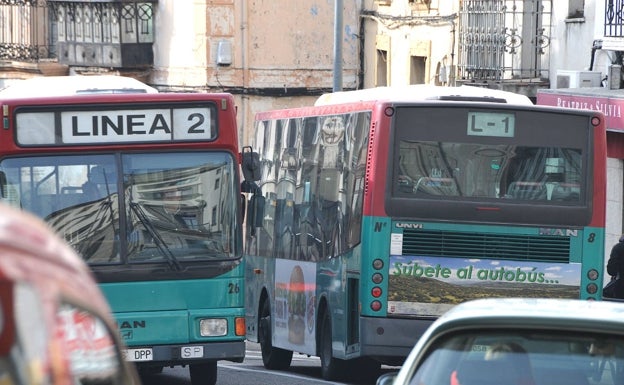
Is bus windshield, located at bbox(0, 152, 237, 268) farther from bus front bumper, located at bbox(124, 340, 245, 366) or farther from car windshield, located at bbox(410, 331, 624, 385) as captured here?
car windshield, located at bbox(410, 331, 624, 385)

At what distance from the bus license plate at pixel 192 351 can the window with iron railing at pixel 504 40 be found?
13.8 meters

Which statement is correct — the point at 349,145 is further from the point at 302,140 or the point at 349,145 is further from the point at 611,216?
the point at 611,216

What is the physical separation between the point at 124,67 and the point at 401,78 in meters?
6.35

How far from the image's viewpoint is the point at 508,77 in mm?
26078

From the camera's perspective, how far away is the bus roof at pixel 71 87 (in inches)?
519

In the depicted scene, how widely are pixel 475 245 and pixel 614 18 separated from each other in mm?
9526

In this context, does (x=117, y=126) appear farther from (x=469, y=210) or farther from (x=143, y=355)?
(x=469, y=210)

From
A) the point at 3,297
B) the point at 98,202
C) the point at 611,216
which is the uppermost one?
the point at 3,297

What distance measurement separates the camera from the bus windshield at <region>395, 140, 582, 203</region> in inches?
553

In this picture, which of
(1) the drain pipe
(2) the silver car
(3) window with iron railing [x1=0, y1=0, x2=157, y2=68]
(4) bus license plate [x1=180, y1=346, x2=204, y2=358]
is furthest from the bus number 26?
(3) window with iron railing [x1=0, y1=0, x2=157, y2=68]

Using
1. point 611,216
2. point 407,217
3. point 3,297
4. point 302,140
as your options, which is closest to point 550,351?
point 3,297

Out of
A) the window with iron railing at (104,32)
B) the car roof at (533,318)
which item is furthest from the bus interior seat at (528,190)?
the window with iron railing at (104,32)

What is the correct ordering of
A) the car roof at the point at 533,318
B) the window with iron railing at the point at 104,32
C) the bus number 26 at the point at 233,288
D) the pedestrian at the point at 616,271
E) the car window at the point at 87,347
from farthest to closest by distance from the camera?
1. the window with iron railing at the point at 104,32
2. the pedestrian at the point at 616,271
3. the bus number 26 at the point at 233,288
4. the car roof at the point at 533,318
5. the car window at the point at 87,347

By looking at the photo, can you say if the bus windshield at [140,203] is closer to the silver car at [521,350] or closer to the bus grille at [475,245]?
the bus grille at [475,245]
